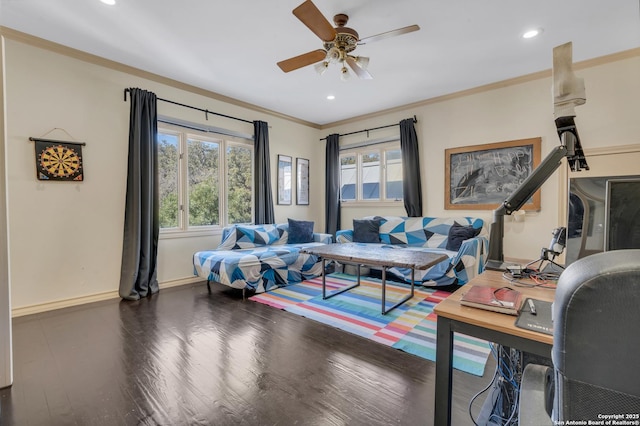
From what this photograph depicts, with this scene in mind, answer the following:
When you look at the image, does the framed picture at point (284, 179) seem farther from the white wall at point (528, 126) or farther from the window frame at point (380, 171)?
the white wall at point (528, 126)

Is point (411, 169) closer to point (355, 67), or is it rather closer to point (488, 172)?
point (488, 172)

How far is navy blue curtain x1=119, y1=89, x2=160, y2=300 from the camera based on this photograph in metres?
3.51

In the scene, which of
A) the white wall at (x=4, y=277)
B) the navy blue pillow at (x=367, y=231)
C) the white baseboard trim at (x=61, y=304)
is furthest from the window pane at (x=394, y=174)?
the white wall at (x=4, y=277)

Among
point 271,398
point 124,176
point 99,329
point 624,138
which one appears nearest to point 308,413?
point 271,398

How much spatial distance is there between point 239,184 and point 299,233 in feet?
4.30

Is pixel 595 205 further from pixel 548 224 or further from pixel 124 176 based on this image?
pixel 124 176

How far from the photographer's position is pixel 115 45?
10.2ft

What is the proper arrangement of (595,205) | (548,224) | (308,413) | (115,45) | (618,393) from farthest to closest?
(548,224), (115,45), (308,413), (595,205), (618,393)

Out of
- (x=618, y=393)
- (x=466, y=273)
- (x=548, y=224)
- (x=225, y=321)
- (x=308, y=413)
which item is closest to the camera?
(x=618, y=393)

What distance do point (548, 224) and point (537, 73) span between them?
1.95 metres

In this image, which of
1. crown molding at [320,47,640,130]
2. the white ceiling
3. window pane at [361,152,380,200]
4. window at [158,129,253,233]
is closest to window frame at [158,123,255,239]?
window at [158,129,253,233]

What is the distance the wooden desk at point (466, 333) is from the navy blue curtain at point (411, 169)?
3.68m

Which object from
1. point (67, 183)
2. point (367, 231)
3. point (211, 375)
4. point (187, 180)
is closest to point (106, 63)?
point (67, 183)

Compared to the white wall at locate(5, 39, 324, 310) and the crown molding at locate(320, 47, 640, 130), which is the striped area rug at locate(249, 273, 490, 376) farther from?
the crown molding at locate(320, 47, 640, 130)
